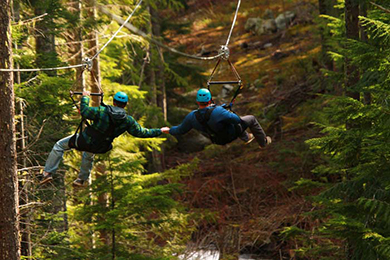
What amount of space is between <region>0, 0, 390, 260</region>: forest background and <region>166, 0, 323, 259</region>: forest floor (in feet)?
0.25

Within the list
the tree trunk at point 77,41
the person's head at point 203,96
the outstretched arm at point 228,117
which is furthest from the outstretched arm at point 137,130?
the tree trunk at point 77,41

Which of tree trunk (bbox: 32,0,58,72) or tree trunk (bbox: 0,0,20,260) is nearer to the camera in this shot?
tree trunk (bbox: 0,0,20,260)

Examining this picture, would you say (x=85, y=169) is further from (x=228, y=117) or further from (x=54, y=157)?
(x=228, y=117)

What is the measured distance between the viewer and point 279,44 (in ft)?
108

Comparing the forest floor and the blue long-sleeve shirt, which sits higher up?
the blue long-sleeve shirt

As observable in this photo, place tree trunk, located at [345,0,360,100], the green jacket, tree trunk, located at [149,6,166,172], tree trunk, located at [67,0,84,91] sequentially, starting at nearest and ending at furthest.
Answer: the green jacket < tree trunk, located at [345,0,360,100] < tree trunk, located at [67,0,84,91] < tree trunk, located at [149,6,166,172]

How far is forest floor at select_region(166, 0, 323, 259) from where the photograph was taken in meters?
18.5

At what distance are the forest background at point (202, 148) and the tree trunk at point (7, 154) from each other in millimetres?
18

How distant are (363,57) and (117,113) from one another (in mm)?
4749

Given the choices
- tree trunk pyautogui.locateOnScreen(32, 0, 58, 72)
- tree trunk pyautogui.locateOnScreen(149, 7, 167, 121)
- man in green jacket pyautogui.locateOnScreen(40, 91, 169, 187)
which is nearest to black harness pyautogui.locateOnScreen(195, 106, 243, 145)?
man in green jacket pyautogui.locateOnScreen(40, 91, 169, 187)

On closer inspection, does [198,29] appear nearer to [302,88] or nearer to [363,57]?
[302,88]

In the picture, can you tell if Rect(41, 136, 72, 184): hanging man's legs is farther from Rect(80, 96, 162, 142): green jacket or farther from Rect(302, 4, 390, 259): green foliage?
Rect(302, 4, 390, 259): green foliage

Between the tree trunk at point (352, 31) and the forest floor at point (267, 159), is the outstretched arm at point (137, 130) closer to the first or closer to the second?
the tree trunk at point (352, 31)

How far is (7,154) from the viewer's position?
27.7 ft
